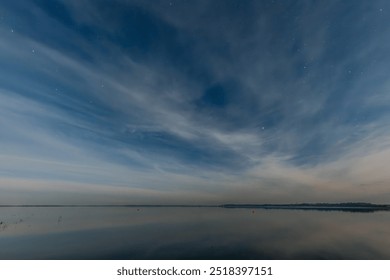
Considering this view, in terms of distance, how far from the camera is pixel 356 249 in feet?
80.7

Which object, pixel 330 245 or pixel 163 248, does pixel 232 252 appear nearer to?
pixel 163 248

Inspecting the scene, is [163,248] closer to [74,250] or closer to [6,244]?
[74,250]

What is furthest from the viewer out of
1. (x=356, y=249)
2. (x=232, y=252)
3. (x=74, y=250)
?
(x=356, y=249)
